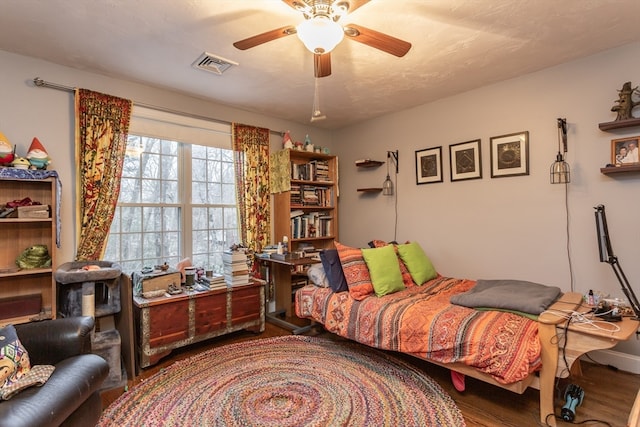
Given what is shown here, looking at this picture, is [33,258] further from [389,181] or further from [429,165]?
[429,165]

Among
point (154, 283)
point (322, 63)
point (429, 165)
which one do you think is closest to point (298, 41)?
point (322, 63)

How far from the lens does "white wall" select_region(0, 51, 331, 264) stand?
242cm

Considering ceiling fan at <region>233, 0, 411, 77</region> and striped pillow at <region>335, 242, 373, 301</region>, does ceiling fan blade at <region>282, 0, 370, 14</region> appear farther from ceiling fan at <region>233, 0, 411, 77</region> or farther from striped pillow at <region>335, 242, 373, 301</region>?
striped pillow at <region>335, 242, 373, 301</region>

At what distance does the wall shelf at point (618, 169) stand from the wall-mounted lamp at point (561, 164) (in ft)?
0.75

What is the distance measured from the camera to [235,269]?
310cm

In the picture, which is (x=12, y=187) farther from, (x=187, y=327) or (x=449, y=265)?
(x=449, y=265)

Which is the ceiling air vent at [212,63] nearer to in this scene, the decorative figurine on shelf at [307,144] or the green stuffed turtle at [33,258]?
the decorative figurine on shelf at [307,144]

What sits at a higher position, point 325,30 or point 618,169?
point 325,30

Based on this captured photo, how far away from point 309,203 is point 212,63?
6.47 feet

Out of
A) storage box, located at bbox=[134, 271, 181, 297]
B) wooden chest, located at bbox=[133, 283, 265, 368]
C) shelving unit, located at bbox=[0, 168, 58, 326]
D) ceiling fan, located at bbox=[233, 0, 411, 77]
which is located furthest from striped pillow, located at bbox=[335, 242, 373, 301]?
shelving unit, located at bbox=[0, 168, 58, 326]

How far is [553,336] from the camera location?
1.83m

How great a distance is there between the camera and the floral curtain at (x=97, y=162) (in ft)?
8.66

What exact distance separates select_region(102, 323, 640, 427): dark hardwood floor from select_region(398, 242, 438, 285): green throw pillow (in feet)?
2.44

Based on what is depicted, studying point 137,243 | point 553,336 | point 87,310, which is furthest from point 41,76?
point 553,336
